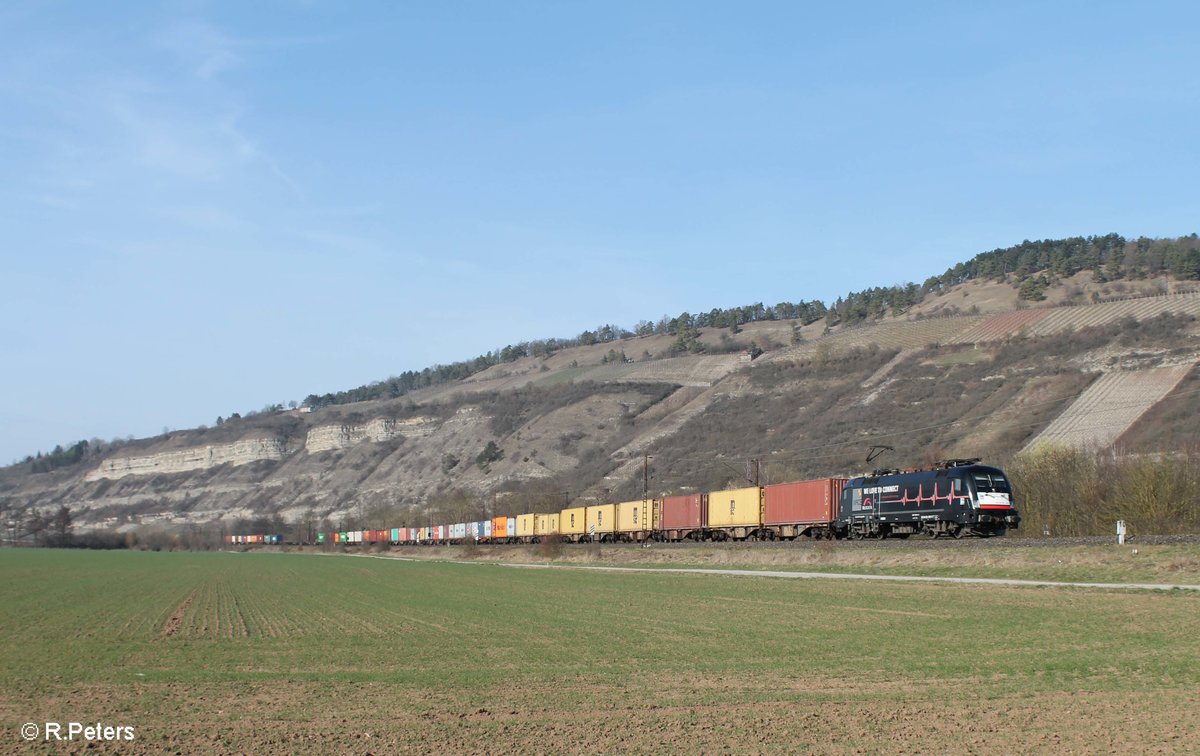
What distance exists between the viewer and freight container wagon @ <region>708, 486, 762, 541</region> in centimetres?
6456

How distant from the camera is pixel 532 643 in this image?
2367cm

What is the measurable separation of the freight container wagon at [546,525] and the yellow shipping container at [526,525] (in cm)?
61

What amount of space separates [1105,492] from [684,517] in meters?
26.2

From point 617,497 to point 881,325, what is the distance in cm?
7309

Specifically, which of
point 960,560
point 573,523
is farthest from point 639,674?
point 573,523

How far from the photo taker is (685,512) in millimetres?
73188

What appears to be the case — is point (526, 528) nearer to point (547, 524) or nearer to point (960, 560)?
point (547, 524)

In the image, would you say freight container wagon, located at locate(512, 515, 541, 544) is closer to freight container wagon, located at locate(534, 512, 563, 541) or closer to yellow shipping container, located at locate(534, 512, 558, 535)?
freight container wagon, located at locate(534, 512, 563, 541)

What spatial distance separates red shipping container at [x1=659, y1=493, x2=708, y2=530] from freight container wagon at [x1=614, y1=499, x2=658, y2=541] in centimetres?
150

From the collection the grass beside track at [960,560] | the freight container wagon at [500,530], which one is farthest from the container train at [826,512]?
the freight container wagon at [500,530]

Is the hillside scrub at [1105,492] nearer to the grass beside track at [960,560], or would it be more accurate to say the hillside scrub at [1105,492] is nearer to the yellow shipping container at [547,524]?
the grass beside track at [960,560]

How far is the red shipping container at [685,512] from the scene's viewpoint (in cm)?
7138

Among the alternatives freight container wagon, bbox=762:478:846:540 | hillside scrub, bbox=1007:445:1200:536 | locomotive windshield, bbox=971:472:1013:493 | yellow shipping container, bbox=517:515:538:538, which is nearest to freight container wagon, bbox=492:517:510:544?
yellow shipping container, bbox=517:515:538:538

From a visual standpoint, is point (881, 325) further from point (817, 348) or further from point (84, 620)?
point (84, 620)
